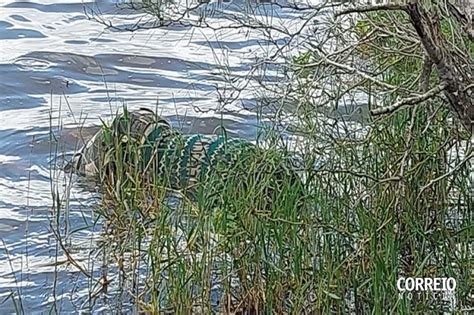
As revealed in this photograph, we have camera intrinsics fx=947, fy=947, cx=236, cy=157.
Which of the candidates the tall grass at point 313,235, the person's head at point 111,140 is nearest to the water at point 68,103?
the person's head at point 111,140

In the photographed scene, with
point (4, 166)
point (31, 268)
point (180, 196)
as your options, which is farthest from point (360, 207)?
point (4, 166)

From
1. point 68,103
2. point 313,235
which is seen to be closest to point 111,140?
point 313,235

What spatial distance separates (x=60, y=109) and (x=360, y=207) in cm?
353

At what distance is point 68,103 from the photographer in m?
6.60

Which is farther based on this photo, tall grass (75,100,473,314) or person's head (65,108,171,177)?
person's head (65,108,171,177)

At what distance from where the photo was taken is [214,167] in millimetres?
3867

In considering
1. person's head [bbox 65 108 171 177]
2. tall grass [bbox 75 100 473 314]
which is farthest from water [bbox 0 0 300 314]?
tall grass [bbox 75 100 473 314]

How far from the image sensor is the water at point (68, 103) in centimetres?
412

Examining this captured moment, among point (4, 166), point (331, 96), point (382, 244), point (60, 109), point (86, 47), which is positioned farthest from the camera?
point (86, 47)

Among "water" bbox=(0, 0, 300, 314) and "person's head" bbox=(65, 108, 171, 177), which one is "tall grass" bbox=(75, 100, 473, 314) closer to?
"water" bbox=(0, 0, 300, 314)

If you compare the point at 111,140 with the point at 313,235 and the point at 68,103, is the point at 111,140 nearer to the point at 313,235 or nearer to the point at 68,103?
the point at 313,235

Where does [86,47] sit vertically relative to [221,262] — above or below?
above

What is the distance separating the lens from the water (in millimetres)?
4121

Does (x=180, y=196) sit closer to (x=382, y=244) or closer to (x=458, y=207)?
(x=382, y=244)
